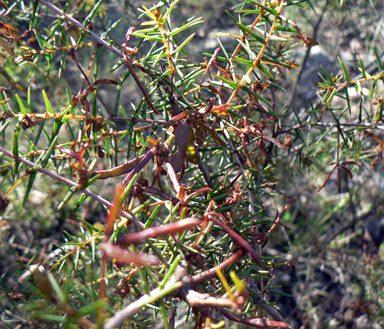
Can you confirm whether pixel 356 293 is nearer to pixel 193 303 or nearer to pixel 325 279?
pixel 325 279

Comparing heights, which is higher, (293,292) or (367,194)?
(367,194)

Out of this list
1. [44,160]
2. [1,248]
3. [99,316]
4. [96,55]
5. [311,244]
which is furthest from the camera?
[311,244]

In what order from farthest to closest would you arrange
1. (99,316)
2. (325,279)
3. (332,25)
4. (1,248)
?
(332,25), (325,279), (1,248), (99,316)

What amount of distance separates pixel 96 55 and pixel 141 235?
46 centimetres

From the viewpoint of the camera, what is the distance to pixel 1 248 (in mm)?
1560

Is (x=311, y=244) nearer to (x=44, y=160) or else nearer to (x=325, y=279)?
(x=325, y=279)

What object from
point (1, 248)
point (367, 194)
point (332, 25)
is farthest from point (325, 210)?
point (1, 248)

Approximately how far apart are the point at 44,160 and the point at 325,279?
1692mm

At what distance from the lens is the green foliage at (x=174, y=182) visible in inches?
19.4

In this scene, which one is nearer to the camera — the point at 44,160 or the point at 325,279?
the point at 44,160

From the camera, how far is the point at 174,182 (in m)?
0.60

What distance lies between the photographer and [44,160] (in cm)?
61

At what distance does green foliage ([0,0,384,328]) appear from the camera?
1.62 ft

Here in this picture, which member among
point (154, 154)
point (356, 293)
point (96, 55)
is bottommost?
point (356, 293)
